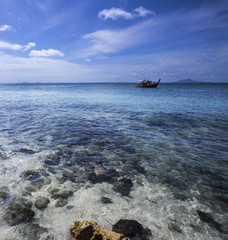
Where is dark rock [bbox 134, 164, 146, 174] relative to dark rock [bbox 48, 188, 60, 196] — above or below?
below

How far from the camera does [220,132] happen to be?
13312 millimetres

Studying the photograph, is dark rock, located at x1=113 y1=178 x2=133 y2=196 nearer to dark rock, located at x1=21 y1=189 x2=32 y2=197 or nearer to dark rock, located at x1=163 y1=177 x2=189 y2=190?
dark rock, located at x1=163 y1=177 x2=189 y2=190

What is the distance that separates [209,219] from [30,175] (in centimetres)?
693

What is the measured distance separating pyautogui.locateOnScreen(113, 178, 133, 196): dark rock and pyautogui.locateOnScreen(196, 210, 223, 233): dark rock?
8.00 feet

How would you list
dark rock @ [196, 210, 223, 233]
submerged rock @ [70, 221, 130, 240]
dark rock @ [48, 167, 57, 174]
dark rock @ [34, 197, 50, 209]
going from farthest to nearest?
dark rock @ [48, 167, 57, 174] → dark rock @ [34, 197, 50, 209] → dark rock @ [196, 210, 223, 233] → submerged rock @ [70, 221, 130, 240]

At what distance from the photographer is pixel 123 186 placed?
631 centimetres

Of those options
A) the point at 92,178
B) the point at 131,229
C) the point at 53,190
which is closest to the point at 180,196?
the point at 131,229

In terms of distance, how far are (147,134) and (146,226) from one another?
8408 mm

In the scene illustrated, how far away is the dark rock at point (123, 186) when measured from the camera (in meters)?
5.99

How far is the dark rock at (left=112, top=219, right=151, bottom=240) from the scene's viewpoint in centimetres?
427

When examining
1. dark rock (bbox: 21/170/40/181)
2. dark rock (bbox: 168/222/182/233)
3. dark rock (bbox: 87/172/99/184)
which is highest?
dark rock (bbox: 21/170/40/181)

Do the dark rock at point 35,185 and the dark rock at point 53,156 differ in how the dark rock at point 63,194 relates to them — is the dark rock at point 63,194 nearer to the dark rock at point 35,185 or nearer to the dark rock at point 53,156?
the dark rock at point 35,185

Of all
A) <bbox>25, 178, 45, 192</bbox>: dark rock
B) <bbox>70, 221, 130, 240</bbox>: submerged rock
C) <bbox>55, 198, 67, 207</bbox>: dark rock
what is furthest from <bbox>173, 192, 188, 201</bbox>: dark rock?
<bbox>25, 178, 45, 192</bbox>: dark rock

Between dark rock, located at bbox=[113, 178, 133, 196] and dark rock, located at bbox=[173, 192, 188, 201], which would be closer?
dark rock, located at bbox=[173, 192, 188, 201]
